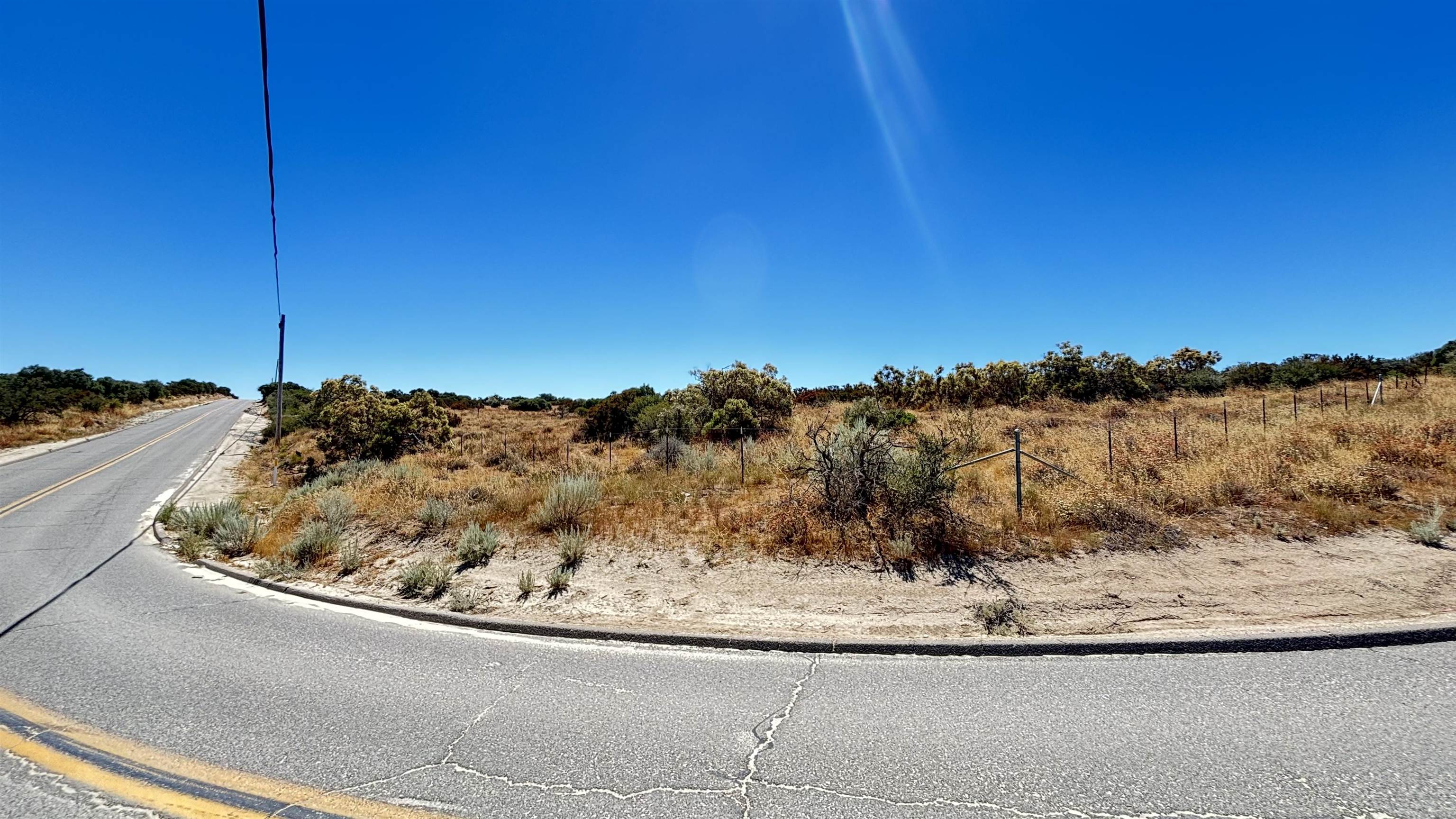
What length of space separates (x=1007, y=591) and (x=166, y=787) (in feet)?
21.6

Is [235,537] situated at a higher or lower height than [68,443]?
lower

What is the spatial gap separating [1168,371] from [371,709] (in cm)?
4042

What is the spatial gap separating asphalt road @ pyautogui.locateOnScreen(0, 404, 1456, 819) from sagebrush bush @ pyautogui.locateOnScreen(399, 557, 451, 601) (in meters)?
0.93

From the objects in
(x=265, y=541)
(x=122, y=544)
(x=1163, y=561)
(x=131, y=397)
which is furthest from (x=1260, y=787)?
(x=131, y=397)

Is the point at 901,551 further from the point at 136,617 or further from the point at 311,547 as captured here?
the point at 136,617

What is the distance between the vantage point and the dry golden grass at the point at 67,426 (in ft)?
80.8

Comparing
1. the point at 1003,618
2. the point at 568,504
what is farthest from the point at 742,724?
the point at 568,504

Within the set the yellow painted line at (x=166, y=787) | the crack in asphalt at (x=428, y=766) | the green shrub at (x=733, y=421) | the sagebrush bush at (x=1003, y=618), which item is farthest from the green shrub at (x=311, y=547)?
the green shrub at (x=733, y=421)

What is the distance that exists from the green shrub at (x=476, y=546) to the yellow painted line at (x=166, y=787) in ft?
12.3

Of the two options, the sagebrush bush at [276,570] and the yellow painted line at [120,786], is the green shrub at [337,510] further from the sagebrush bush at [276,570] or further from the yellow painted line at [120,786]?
the yellow painted line at [120,786]

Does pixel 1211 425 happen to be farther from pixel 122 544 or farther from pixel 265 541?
pixel 122 544

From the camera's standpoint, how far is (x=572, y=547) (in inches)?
274

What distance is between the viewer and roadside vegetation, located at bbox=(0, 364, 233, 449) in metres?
27.3

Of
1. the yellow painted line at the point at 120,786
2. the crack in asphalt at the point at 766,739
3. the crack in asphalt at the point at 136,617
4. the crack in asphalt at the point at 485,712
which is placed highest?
the crack in asphalt at the point at 766,739
